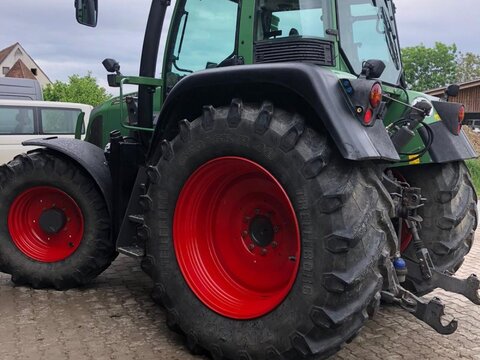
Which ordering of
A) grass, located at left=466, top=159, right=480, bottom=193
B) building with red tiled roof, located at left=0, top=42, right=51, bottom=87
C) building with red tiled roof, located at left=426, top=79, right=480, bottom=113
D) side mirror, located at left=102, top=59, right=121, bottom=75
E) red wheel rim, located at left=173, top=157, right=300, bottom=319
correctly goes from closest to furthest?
red wheel rim, located at left=173, top=157, right=300, bottom=319 < side mirror, located at left=102, top=59, right=121, bottom=75 < grass, located at left=466, top=159, right=480, bottom=193 < building with red tiled roof, located at left=426, top=79, right=480, bottom=113 < building with red tiled roof, located at left=0, top=42, right=51, bottom=87

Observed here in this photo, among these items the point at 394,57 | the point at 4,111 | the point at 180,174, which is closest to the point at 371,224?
the point at 180,174

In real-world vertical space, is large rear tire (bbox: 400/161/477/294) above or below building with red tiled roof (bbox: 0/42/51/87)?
below

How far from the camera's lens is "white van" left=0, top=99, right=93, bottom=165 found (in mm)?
10781

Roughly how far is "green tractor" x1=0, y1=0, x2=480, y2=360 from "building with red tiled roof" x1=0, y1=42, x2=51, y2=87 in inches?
1690

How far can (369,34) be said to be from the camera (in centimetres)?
389

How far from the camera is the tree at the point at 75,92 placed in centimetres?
3194

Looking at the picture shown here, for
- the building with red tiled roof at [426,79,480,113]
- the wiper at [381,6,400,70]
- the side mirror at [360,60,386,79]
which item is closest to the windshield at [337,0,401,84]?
the wiper at [381,6,400,70]

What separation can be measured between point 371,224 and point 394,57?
190 cm

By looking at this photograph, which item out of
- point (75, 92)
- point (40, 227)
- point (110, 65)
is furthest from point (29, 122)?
point (75, 92)

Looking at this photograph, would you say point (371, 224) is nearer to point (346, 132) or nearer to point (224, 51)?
point (346, 132)

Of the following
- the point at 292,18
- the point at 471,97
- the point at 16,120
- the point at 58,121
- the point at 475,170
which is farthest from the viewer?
the point at 471,97

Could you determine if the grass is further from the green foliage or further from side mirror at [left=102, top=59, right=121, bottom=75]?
the green foliage

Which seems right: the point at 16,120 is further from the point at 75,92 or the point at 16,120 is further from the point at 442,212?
the point at 75,92

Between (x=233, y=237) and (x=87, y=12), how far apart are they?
1966 millimetres
